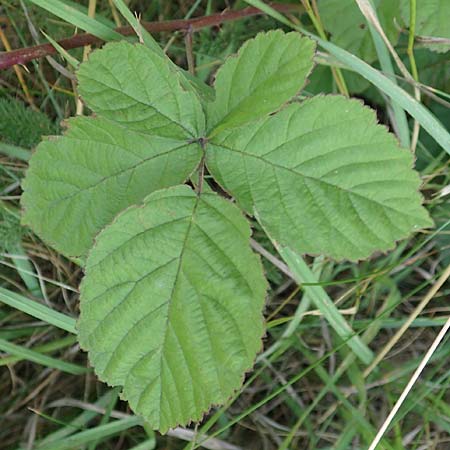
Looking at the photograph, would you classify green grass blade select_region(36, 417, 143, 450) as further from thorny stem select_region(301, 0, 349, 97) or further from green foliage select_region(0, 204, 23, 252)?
thorny stem select_region(301, 0, 349, 97)

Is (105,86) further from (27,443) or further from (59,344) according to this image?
(27,443)

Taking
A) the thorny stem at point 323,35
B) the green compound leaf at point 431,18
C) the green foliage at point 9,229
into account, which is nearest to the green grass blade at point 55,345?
the green foliage at point 9,229

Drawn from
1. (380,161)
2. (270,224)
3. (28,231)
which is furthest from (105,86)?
(28,231)

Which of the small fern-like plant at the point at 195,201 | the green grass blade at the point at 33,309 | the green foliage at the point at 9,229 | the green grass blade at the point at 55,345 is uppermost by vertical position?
the small fern-like plant at the point at 195,201

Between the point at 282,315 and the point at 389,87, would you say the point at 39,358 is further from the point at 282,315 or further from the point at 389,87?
the point at 389,87

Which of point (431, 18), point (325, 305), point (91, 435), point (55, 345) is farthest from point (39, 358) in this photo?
point (431, 18)

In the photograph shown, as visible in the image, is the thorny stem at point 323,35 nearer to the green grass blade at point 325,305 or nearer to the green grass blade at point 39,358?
the green grass blade at point 325,305
